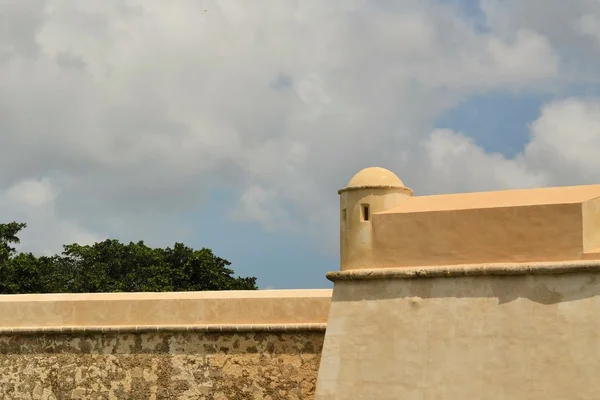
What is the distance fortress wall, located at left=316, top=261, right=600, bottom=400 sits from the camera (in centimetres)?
904

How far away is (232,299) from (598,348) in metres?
4.57

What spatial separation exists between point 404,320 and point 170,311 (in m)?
3.50

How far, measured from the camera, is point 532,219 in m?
9.61

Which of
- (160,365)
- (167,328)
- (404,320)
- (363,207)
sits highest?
(363,207)

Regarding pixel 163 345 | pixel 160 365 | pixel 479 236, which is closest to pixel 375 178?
pixel 479 236

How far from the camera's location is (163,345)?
12203mm

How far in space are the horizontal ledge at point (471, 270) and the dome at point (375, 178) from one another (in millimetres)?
898

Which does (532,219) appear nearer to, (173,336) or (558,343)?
(558,343)

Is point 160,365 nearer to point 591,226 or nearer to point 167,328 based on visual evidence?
point 167,328

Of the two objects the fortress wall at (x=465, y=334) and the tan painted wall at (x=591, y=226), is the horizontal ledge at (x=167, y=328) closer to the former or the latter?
the fortress wall at (x=465, y=334)

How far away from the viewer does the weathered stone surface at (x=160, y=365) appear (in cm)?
1156

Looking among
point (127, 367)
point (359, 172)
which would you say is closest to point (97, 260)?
point (127, 367)

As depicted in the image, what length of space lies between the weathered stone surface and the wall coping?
11cm

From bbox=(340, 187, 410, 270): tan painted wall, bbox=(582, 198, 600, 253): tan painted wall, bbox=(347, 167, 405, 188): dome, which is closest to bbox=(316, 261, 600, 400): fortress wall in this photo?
bbox=(340, 187, 410, 270): tan painted wall
